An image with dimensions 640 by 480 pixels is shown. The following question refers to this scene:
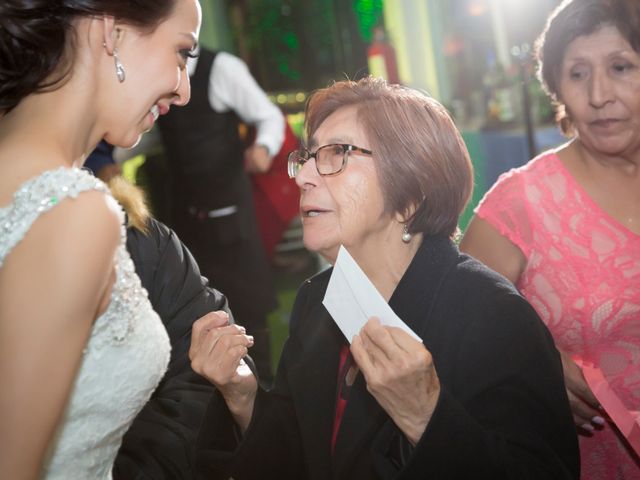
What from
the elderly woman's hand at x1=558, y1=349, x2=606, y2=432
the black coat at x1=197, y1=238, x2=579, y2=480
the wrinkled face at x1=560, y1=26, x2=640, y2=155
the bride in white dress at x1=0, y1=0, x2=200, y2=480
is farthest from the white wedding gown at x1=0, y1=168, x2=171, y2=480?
the wrinkled face at x1=560, y1=26, x2=640, y2=155

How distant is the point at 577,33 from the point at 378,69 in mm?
Answer: 2819

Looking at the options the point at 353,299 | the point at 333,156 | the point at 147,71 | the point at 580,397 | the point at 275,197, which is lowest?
the point at 275,197

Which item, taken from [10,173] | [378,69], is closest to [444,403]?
[10,173]

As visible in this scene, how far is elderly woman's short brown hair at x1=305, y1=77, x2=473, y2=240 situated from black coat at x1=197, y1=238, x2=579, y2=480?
7cm

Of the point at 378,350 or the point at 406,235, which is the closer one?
the point at 378,350

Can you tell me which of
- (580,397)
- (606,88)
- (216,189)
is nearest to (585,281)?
(580,397)

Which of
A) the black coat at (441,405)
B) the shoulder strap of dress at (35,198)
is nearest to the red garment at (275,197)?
the black coat at (441,405)

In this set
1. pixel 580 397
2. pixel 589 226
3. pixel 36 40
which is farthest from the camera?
pixel 589 226

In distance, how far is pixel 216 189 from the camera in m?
3.07

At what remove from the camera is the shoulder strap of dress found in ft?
Answer: 3.18

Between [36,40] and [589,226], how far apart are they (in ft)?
4.24

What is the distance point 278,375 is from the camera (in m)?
1.58

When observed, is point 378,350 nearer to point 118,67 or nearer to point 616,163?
point 118,67

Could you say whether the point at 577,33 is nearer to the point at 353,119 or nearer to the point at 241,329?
the point at 353,119
